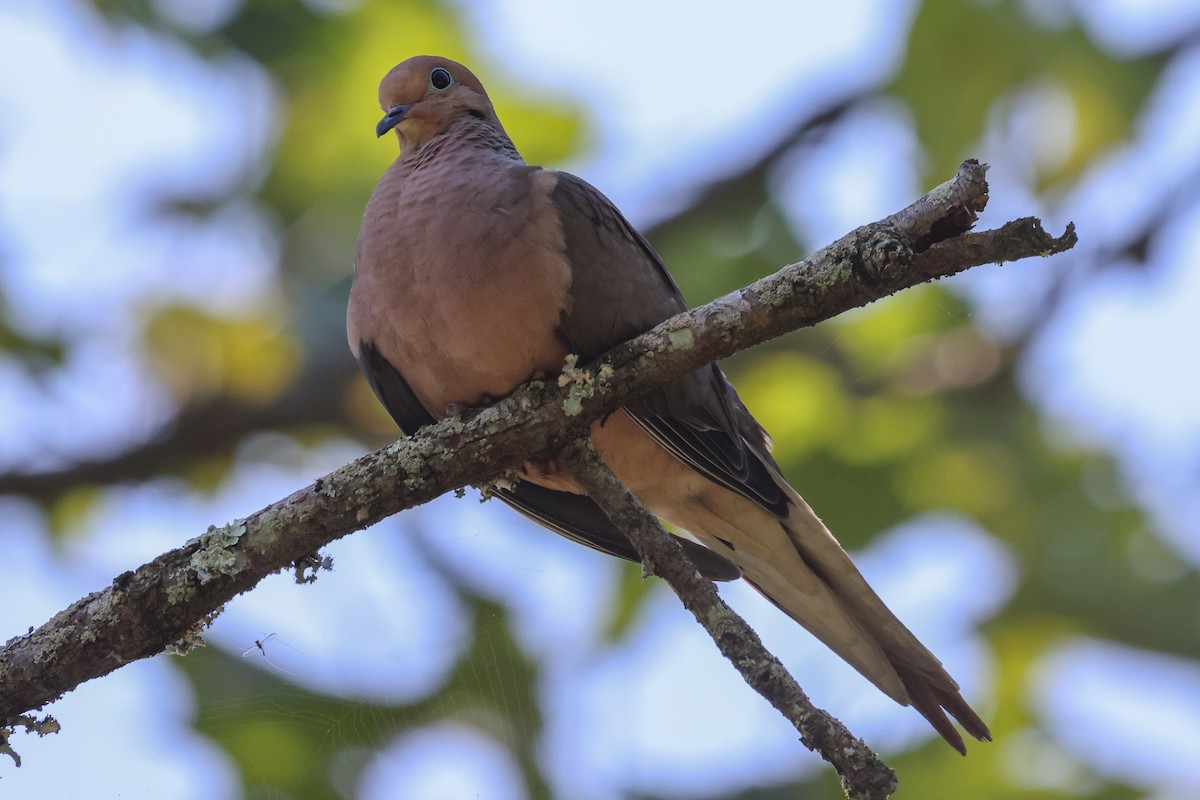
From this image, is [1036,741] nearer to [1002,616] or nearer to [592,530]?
[1002,616]

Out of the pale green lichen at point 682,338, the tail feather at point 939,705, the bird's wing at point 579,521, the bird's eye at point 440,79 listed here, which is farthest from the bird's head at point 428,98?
the tail feather at point 939,705

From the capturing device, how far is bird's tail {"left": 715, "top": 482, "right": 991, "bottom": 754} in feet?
10.6

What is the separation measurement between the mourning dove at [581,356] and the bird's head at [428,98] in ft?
0.91

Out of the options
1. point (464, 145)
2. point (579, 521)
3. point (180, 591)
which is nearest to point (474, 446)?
point (180, 591)

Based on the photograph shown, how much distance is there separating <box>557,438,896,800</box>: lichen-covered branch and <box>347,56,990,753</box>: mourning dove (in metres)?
0.32

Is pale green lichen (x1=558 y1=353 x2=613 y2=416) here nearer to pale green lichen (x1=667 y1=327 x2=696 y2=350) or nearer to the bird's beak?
pale green lichen (x1=667 y1=327 x2=696 y2=350)

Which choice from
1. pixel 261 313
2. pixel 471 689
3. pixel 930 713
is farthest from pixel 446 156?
pixel 261 313

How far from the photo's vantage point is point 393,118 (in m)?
3.93

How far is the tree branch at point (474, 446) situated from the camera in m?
2.45

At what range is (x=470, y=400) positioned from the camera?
3219mm

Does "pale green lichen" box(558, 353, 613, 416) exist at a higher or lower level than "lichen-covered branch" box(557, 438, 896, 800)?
higher

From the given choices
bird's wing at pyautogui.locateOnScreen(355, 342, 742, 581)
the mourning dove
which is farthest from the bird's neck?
bird's wing at pyautogui.locateOnScreen(355, 342, 742, 581)

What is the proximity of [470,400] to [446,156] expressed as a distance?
841 mm

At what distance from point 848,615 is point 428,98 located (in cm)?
217
